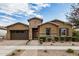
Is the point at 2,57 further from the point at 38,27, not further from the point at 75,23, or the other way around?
the point at 75,23

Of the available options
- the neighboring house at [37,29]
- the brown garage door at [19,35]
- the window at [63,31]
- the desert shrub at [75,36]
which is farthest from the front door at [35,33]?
the desert shrub at [75,36]

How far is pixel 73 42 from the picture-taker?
495cm

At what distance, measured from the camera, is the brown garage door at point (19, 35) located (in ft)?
16.5

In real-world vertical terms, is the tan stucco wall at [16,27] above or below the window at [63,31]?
above

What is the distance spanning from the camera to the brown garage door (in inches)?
198

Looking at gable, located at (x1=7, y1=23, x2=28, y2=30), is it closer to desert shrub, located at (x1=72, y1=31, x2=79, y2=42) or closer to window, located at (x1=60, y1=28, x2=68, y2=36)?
window, located at (x1=60, y1=28, x2=68, y2=36)

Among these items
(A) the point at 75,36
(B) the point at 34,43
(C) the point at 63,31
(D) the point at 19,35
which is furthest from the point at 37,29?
(A) the point at 75,36

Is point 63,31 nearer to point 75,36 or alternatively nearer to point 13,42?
point 75,36

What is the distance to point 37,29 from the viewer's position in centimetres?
498

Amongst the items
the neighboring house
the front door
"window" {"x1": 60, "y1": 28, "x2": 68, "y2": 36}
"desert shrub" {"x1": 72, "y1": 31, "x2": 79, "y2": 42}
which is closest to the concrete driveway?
the neighboring house

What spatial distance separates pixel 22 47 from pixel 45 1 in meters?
0.97

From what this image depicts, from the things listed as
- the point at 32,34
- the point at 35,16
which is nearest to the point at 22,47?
the point at 32,34

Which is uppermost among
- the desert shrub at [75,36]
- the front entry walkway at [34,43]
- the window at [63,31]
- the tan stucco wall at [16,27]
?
the tan stucco wall at [16,27]

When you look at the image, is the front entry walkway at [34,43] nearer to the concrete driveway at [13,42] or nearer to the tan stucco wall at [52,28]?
the concrete driveway at [13,42]
